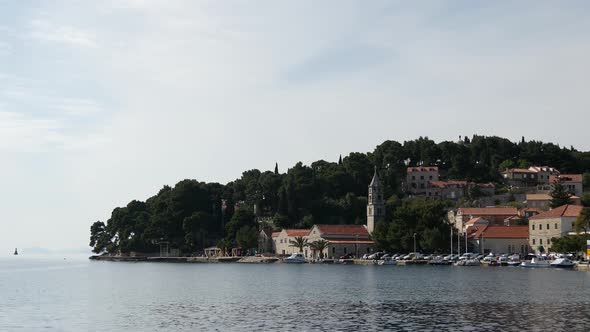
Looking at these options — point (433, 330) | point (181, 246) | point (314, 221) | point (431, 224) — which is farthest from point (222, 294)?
point (181, 246)

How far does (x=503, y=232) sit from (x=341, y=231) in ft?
103

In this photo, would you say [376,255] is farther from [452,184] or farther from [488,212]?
[452,184]

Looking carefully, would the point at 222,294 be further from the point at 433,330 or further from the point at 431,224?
the point at 431,224

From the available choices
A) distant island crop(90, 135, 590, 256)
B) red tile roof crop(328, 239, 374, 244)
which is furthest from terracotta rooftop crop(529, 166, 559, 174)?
red tile roof crop(328, 239, 374, 244)

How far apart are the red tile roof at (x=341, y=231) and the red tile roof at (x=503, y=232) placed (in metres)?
23.1

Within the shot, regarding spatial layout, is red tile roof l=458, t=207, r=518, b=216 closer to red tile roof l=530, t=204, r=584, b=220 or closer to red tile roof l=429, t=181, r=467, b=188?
red tile roof l=530, t=204, r=584, b=220

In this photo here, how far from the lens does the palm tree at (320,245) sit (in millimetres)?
152125

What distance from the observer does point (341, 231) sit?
154875mm

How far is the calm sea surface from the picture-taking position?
46250 mm

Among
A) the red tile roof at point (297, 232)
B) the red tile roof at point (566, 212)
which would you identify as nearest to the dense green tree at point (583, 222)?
the red tile roof at point (566, 212)

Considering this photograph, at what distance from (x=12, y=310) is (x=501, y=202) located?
450 ft

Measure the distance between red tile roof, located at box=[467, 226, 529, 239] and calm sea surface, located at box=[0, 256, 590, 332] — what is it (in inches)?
1938

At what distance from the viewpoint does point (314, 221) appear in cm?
17512

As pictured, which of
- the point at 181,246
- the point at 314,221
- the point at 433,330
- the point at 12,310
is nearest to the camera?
the point at 433,330
